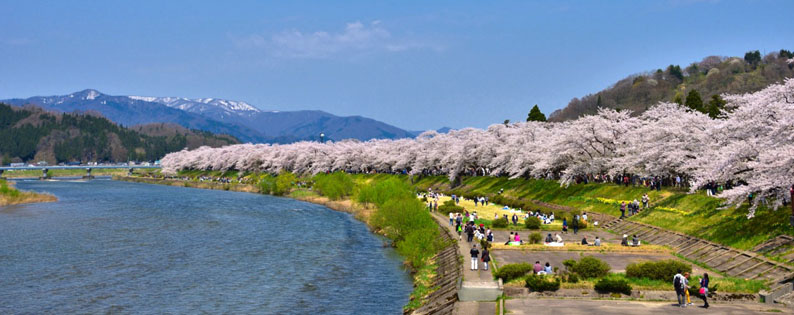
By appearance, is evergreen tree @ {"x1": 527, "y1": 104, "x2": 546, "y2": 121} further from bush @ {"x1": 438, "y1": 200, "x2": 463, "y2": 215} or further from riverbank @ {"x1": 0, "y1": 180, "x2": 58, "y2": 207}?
riverbank @ {"x1": 0, "y1": 180, "x2": 58, "y2": 207}

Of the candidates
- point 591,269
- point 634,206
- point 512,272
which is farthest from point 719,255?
point 634,206

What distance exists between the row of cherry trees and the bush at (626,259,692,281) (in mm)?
7444

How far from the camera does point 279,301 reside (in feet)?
134

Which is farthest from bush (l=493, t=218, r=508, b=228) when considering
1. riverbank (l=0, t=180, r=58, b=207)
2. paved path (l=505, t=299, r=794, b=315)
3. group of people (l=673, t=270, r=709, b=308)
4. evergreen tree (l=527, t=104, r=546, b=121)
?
riverbank (l=0, t=180, r=58, b=207)

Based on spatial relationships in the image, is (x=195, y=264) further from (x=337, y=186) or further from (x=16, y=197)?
(x=16, y=197)

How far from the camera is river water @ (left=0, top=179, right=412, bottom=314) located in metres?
40.5

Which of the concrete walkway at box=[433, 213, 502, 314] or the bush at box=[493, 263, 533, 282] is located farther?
the bush at box=[493, 263, 533, 282]

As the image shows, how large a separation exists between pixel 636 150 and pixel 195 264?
1874 inches

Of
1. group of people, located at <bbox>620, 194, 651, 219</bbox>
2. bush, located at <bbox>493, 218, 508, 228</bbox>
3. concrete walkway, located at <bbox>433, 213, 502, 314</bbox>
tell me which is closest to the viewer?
concrete walkway, located at <bbox>433, 213, 502, 314</bbox>

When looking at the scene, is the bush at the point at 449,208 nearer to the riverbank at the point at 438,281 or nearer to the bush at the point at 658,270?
the riverbank at the point at 438,281

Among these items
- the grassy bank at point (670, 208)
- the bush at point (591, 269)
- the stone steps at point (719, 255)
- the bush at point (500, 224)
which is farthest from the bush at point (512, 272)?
Answer: the bush at point (500, 224)

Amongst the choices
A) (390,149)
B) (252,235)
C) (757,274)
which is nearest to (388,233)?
(252,235)

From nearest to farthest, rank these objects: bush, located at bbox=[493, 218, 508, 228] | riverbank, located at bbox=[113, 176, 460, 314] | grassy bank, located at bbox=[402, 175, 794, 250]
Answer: riverbank, located at bbox=[113, 176, 460, 314]
grassy bank, located at bbox=[402, 175, 794, 250]
bush, located at bbox=[493, 218, 508, 228]

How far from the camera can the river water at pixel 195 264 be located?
4047 cm
